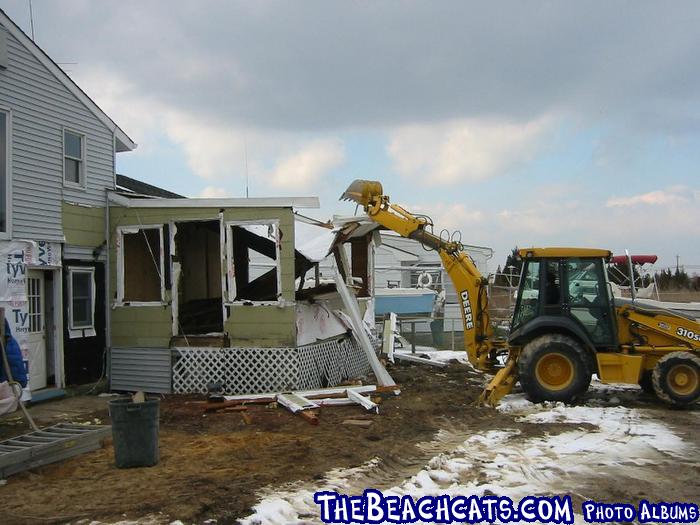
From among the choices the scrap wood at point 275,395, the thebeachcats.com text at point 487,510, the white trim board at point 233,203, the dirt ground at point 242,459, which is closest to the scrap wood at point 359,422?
the dirt ground at point 242,459

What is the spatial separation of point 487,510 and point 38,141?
30.2ft

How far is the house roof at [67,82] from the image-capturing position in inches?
405

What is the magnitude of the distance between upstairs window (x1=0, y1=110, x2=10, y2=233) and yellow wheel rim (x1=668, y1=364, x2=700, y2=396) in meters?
10.3

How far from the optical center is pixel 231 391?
11219mm

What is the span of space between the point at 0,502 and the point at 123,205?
23.1 feet

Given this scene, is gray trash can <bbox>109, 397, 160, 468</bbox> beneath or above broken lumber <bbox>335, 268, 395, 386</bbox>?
beneath

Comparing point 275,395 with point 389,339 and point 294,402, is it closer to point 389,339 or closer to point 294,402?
point 294,402

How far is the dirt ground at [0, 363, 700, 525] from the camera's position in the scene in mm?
5574

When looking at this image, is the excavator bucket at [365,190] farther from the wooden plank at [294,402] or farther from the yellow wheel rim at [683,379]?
the yellow wheel rim at [683,379]

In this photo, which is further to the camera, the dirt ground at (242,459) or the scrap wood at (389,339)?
the scrap wood at (389,339)

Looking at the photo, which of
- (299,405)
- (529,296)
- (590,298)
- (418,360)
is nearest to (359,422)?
(299,405)

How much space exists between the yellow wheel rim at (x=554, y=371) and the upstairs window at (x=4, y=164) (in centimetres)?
850

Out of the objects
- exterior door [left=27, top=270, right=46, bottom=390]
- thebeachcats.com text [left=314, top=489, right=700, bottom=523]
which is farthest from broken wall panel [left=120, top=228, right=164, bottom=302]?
thebeachcats.com text [left=314, top=489, right=700, bottom=523]

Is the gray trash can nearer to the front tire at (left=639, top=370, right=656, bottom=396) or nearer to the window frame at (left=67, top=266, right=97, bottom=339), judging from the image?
the window frame at (left=67, top=266, right=97, bottom=339)
